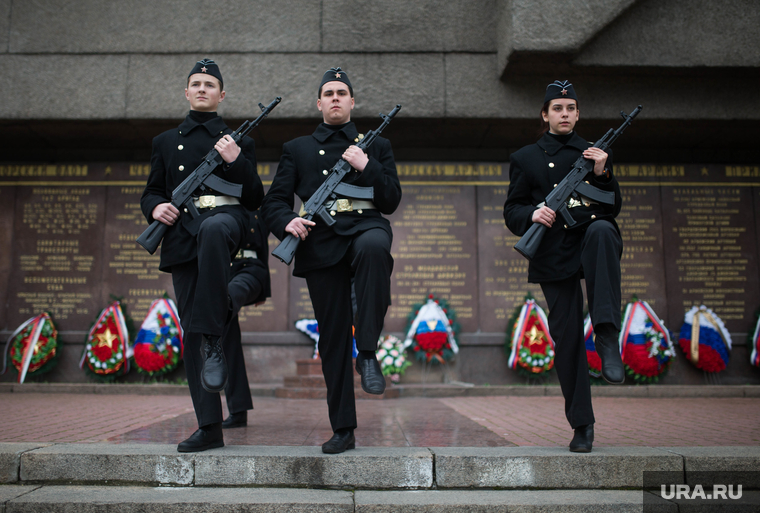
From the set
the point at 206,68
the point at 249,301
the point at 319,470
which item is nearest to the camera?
the point at 319,470

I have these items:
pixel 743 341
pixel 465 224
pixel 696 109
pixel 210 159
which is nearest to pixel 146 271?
pixel 465 224

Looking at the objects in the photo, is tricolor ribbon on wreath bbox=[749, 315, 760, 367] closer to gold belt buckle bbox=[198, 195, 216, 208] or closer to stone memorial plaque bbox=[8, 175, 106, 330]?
gold belt buckle bbox=[198, 195, 216, 208]

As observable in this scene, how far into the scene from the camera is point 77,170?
9.22 m

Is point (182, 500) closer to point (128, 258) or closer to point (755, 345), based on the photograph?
point (128, 258)

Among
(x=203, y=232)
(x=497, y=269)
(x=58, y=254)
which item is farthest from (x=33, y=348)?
(x=497, y=269)

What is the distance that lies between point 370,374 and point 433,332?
5.29m

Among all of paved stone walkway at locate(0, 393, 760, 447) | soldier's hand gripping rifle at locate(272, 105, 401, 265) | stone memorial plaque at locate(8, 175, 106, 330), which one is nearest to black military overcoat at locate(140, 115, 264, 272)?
soldier's hand gripping rifle at locate(272, 105, 401, 265)

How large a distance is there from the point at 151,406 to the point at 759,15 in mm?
8613

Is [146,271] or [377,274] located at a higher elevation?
[146,271]

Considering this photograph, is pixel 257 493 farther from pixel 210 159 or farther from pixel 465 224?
pixel 465 224

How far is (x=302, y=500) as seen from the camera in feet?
8.85

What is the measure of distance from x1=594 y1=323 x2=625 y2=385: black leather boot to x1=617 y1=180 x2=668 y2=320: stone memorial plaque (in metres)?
6.10

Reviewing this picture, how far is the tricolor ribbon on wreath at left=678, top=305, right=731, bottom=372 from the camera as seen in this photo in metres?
8.26

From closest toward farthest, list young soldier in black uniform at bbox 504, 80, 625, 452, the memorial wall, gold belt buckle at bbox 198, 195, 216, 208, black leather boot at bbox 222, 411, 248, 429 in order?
1. young soldier in black uniform at bbox 504, 80, 625, 452
2. gold belt buckle at bbox 198, 195, 216, 208
3. black leather boot at bbox 222, 411, 248, 429
4. the memorial wall
